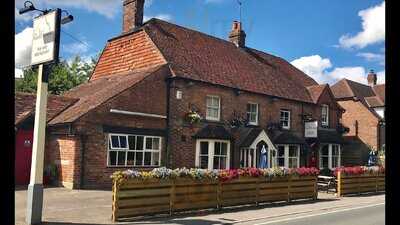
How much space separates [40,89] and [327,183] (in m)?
14.1

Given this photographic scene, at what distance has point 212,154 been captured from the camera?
2219 cm

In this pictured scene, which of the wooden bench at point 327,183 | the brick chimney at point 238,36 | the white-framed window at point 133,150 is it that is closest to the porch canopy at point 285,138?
the wooden bench at point 327,183

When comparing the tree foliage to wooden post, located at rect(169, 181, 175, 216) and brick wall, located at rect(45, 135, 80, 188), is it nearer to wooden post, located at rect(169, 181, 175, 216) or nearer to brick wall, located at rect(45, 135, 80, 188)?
brick wall, located at rect(45, 135, 80, 188)

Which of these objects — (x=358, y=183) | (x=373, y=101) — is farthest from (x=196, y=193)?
(x=373, y=101)

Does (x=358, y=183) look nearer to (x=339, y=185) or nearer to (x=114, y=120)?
(x=339, y=185)

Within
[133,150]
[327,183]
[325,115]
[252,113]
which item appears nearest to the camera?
[133,150]

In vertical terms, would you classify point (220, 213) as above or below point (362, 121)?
below

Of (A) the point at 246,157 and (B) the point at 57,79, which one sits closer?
(A) the point at 246,157

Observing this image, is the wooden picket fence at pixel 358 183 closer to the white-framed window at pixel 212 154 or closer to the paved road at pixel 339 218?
the paved road at pixel 339 218

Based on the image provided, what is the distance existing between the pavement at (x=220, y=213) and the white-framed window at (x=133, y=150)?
8.17 feet

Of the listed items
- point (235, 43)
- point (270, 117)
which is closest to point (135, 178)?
point (270, 117)

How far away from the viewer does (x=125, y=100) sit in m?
19.2

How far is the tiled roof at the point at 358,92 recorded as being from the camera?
3817cm
